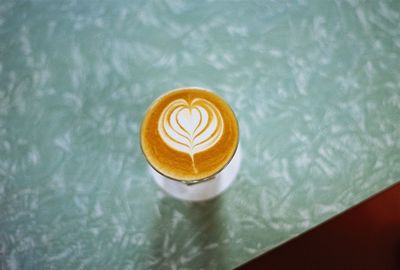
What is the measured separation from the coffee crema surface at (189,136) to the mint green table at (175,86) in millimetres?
62

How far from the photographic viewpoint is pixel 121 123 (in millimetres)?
737

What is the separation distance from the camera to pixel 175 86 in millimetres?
754

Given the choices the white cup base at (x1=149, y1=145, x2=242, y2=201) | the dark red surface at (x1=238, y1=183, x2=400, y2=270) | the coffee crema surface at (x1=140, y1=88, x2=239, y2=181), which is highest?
the coffee crema surface at (x1=140, y1=88, x2=239, y2=181)

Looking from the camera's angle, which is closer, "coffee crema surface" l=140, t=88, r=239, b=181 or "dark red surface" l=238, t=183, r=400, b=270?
"coffee crema surface" l=140, t=88, r=239, b=181

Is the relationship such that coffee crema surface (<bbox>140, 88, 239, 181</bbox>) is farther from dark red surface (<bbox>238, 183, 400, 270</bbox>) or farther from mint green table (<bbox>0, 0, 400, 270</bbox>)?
dark red surface (<bbox>238, 183, 400, 270</bbox>)

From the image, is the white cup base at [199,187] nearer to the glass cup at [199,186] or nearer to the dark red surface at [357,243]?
the glass cup at [199,186]

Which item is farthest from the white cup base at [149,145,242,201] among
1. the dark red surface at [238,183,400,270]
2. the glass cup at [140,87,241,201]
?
the dark red surface at [238,183,400,270]

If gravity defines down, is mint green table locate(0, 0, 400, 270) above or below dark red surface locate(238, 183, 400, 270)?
above

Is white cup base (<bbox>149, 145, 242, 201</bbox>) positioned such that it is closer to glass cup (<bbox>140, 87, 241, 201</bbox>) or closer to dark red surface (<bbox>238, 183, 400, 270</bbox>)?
glass cup (<bbox>140, 87, 241, 201</bbox>)

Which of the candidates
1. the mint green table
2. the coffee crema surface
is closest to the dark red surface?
the mint green table

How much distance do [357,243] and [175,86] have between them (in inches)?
18.0

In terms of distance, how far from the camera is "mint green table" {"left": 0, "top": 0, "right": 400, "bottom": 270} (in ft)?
2.26

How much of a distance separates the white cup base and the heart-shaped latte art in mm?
63

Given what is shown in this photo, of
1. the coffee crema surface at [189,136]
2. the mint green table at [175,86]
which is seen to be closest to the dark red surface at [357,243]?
the mint green table at [175,86]
